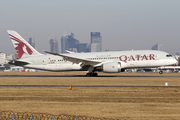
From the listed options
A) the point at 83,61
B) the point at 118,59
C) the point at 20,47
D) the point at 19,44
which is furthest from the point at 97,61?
the point at 19,44

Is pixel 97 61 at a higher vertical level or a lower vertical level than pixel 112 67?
higher

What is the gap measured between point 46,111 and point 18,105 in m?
3.12

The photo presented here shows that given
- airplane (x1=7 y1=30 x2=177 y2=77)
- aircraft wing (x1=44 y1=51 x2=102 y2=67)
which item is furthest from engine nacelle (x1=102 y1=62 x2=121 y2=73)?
aircraft wing (x1=44 y1=51 x2=102 y2=67)

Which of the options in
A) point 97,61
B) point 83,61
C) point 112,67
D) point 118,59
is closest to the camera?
point 112,67

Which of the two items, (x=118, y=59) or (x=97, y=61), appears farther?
(x=118, y=59)

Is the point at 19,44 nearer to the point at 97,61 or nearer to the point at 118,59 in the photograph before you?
the point at 97,61

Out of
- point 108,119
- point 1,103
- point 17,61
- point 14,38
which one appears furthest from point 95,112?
point 14,38

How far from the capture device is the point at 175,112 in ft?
50.4

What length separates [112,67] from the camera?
145 feet

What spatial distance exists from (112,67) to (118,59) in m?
3.00

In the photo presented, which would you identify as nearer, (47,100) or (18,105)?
(18,105)

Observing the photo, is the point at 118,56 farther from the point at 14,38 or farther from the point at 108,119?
the point at 108,119

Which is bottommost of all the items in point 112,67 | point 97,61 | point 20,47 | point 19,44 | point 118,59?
point 112,67

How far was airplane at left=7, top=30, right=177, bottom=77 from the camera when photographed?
149 feet
